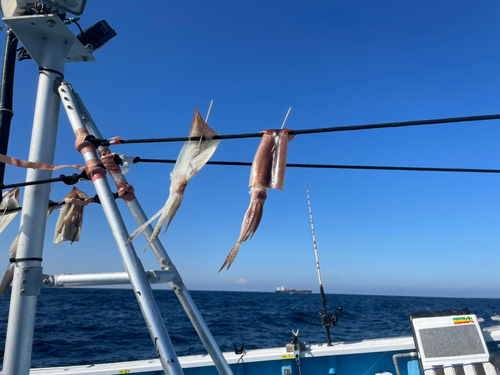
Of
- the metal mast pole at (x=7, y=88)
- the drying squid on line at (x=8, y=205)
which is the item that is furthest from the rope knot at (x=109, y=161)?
the drying squid on line at (x=8, y=205)

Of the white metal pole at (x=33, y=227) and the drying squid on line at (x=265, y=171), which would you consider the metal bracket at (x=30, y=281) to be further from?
the drying squid on line at (x=265, y=171)

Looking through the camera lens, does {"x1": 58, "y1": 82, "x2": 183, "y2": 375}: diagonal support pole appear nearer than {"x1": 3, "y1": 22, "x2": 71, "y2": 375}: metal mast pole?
Yes

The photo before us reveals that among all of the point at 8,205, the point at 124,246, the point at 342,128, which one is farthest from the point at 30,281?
the point at 342,128

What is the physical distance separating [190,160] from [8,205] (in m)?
2.69

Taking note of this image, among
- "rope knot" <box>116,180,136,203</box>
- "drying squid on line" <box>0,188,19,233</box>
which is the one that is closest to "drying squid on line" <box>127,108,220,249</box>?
"rope knot" <box>116,180,136,203</box>

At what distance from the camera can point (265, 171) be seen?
2889mm

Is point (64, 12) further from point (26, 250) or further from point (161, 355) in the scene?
point (161, 355)

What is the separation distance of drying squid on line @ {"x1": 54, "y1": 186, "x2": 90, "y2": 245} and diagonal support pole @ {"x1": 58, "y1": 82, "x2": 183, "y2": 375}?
1060 millimetres

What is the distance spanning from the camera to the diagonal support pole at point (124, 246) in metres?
2.07

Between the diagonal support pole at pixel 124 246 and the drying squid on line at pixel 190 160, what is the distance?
1.29 ft

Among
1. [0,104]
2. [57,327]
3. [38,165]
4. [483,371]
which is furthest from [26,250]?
[57,327]

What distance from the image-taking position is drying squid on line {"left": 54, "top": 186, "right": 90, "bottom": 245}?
3689mm

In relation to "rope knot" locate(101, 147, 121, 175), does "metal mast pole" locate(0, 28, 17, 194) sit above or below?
above

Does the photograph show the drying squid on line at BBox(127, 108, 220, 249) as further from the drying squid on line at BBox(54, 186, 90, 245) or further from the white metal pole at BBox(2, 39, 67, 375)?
the drying squid on line at BBox(54, 186, 90, 245)
